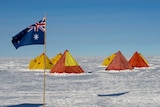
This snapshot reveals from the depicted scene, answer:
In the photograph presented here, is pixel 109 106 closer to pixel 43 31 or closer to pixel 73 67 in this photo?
pixel 43 31

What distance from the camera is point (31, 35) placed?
15.8 metres

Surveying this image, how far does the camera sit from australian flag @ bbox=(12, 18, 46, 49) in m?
15.8

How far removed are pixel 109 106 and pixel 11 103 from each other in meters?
5.50

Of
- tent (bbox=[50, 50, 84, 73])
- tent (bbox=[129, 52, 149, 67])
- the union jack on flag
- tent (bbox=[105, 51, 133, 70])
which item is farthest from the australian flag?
tent (bbox=[129, 52, 149, 67])

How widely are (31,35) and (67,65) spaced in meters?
25.1

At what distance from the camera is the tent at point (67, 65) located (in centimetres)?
4047

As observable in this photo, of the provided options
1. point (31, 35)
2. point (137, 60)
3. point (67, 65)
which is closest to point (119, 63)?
point (137, 60)

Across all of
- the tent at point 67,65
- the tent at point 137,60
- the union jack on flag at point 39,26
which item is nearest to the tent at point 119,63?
the tent at point 137,60

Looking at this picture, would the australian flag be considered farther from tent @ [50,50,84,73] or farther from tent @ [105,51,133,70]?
tent @ [105,51,133,70]

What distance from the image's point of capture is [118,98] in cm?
1962

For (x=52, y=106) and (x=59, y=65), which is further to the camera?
(x=59, y=65)

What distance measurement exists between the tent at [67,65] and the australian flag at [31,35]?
954 inches

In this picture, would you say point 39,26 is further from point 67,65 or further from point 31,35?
point 67,65


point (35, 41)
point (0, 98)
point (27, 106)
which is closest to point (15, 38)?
point (35, 41)
